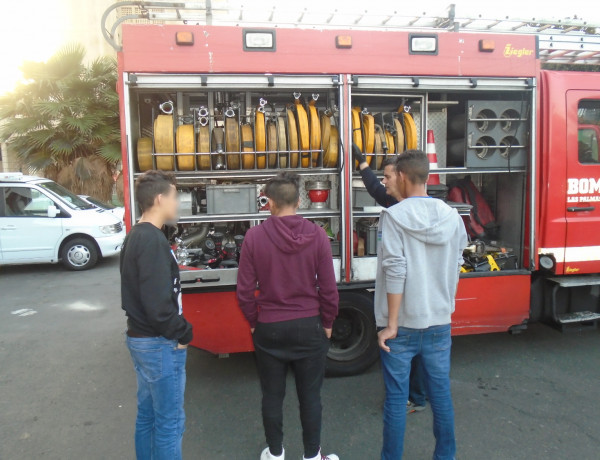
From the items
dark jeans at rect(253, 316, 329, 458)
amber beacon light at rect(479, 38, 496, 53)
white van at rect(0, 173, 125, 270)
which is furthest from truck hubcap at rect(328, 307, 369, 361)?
white van at rect(0, 173, 125, 270)

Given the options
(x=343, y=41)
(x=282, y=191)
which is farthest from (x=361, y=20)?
(x=282, y=191)

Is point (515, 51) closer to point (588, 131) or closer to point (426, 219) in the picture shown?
point (588, 131)

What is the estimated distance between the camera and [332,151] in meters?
3.88

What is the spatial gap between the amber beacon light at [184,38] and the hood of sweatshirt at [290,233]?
1779mm

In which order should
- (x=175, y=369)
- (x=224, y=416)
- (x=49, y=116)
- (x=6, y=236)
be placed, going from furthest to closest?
(x=49, y=116) → (x=6, y=236) → (x=224, y=416) → (x=175, y=369)

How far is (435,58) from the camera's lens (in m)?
3.75

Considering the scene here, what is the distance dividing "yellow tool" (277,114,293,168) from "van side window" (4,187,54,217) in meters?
6.80

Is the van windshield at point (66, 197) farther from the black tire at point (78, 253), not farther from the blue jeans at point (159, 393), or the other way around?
the blue jeans at point (159, 393)

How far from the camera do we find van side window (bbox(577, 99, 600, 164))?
4.12 m

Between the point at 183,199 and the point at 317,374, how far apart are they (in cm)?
204

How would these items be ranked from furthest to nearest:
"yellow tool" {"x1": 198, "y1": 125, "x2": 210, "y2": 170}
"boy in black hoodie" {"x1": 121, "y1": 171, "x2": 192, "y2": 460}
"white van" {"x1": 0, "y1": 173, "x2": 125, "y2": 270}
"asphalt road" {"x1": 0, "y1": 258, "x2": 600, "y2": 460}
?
"white van" {"x1": 0, "y1": 173, "x2": 125, "y2": 270}, "yellow tool" {"x1": 198, "y1": 125, "x2": 210, "y2": 170}, "asphalt road" {"x1": 0, "y1": 258, "x2": 600, "y2": 460}, "boy in black hoodie" {"x1": 121, "y1": 171, "x2": 192, "y2": 460}

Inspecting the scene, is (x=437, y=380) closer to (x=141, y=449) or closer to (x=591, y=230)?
(x=141, y=449)

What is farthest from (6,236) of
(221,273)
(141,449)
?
(141,449)

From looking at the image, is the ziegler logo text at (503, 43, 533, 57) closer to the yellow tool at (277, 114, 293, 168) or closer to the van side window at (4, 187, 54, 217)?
the yellow tool at (277, 114, 293, 168)
